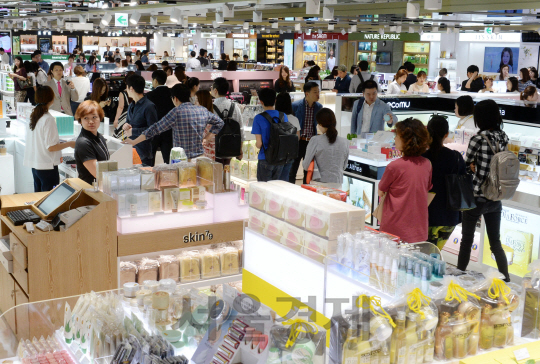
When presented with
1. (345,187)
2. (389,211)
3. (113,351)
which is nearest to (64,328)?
(113,351)

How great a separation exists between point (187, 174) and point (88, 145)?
2.99ft

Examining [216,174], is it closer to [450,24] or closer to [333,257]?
[333,257]

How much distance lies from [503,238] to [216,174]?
9.27ft

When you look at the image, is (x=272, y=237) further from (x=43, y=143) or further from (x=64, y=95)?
(x=64, y=95)

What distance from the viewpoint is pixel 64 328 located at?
2969 mm

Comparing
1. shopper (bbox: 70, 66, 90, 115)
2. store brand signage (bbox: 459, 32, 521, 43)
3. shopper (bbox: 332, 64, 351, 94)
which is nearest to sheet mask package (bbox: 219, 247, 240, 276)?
shopper (bbox: 70, 66, 90, 115)

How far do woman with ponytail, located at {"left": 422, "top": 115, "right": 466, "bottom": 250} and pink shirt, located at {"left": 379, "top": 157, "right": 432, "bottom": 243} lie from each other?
1.14 feet

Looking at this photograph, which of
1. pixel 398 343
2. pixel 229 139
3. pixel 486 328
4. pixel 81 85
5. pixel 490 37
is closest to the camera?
pixel 398 343

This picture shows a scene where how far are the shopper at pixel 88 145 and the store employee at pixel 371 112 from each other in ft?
11.4

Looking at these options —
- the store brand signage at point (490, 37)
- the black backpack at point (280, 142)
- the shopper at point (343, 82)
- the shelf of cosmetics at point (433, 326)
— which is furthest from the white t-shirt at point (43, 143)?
the store brand signage at point (490, 37)

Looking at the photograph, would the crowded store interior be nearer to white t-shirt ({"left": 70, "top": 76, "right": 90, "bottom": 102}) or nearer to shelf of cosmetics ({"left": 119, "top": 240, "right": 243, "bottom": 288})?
shelf of cosmetics ({"left": 119, "top": 240, "right": 243, "bottom": 288})

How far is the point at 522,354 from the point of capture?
2.43 meters

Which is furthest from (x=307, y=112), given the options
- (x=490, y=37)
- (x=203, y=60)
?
(x=490, y=37)

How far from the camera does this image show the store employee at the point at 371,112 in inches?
283
